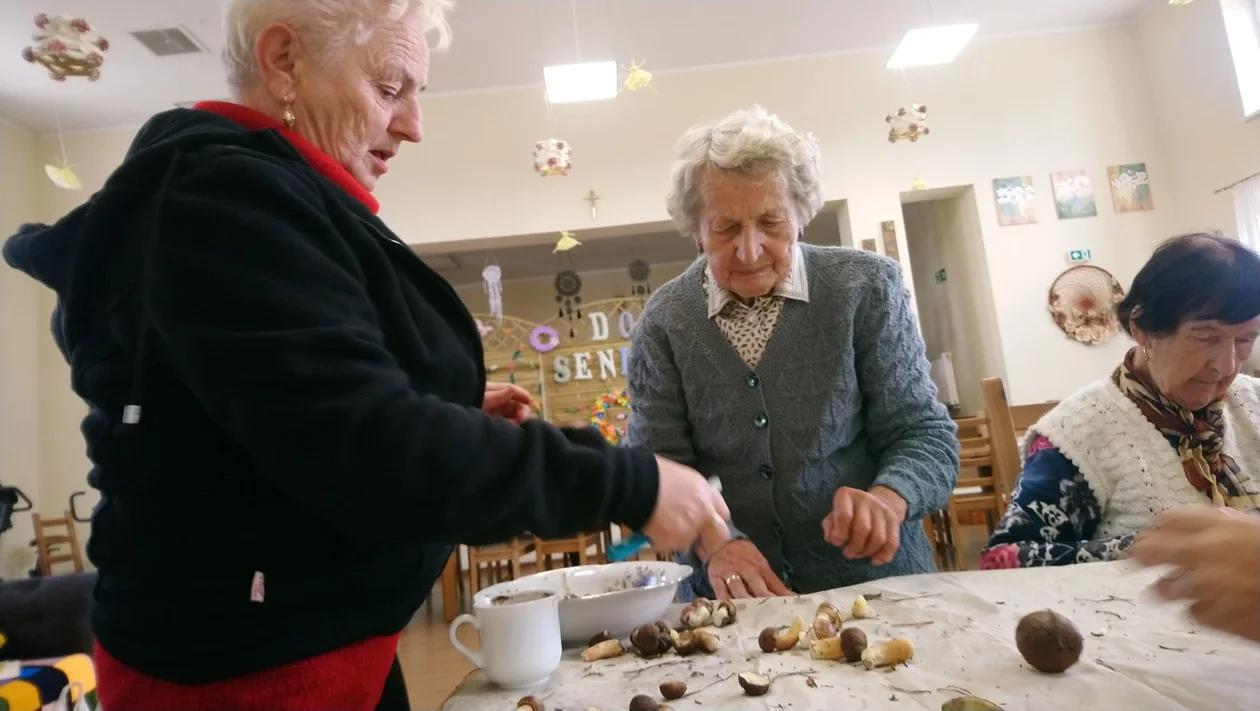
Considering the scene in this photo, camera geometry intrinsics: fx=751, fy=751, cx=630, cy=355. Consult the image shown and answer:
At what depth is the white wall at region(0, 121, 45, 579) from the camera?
479 cm

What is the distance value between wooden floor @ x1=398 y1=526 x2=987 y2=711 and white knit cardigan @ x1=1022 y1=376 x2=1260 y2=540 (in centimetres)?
172

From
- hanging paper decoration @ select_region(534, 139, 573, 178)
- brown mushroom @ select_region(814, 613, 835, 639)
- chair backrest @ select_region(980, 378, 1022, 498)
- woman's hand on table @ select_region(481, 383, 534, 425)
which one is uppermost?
hanging paper decoration @ select_region(534, 139, 573, 178)

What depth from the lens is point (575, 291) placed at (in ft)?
22.4

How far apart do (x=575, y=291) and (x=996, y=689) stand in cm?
625

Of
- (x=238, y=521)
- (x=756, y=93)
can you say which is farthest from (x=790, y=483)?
(x=756, y=93)

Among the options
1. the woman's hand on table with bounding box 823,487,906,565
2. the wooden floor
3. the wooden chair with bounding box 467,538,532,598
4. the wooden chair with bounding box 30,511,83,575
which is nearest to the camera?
the woman's hand on table with bounding box 823,487,906,565

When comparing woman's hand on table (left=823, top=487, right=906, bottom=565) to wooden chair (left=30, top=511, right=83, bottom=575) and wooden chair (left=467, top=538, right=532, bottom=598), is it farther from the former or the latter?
wooden chair (left=30, top=511, right=83, bottom=575)

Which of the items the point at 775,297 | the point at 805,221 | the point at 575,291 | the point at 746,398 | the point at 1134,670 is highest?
the point at 575,291

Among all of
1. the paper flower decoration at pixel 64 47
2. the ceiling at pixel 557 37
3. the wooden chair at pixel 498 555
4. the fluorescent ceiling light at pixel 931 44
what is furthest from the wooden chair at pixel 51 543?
the fluorescent ceiling light at pixel 931 44

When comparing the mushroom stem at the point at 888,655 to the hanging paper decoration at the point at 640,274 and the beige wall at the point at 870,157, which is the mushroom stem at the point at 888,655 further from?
the hanging paper decoration at the point at 640,274

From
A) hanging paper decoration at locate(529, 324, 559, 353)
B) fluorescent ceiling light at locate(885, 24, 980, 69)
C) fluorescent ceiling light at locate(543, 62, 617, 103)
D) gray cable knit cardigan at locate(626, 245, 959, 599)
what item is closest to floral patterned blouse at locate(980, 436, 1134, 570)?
gray cable knit cardigan at locate(626, 245, 959, 599)

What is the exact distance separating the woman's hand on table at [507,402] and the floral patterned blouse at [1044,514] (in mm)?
845

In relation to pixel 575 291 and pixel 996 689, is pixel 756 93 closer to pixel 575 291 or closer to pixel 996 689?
pixel 575 291

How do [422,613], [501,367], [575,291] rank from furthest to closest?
[575,291]
[501,367]
[422,613]
